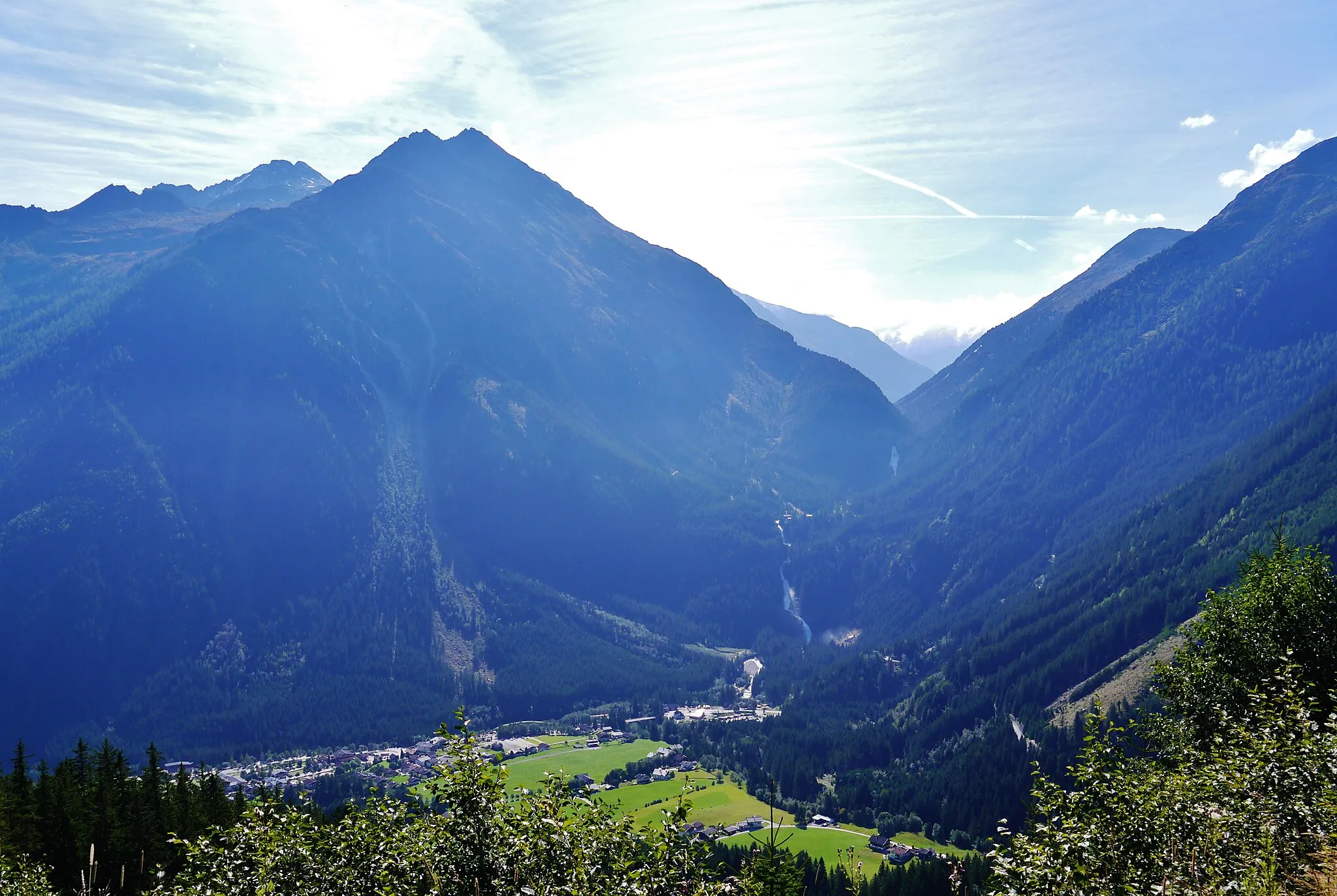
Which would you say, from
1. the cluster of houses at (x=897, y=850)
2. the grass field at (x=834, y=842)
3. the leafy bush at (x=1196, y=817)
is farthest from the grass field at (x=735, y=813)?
the leafy bush at (x=1196, y=817)

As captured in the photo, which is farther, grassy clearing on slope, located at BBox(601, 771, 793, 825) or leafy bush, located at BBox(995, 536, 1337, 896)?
grassy clearing on slope, located at BBox(601, 771, 793, 825)

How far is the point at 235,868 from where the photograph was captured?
34.6m

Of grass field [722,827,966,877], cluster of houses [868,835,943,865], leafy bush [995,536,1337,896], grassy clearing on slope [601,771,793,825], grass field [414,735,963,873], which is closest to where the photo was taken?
leafy bush [995,536,1337,896]

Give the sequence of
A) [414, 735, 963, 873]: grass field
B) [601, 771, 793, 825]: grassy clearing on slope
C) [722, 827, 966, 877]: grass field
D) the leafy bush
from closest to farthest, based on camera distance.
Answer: the leafy bush, [722, 827, 966, 877]: grass field, [414, 735, 963, 873]: grass field, [601, 771, 793, 825]: grassy clearing on slope

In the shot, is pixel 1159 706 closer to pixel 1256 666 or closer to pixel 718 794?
pixel 718 794

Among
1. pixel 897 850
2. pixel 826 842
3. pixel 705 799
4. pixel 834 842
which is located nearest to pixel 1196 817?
pixel 897 850

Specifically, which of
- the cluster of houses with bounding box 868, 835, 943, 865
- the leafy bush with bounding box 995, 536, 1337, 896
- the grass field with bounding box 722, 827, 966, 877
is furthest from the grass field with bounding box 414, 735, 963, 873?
Answer: the leafy bush with bounding box 995, 536, 1337, 896

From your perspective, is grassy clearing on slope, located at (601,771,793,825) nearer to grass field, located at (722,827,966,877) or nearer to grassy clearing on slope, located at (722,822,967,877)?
grass field, located at (722,827,966,877)

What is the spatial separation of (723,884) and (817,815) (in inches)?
5836

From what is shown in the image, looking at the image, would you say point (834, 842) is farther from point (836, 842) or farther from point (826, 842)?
point (826, 842)

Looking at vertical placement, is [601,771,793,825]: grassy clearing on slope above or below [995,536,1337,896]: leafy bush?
below

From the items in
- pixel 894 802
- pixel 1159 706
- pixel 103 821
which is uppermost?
pixel 103 821

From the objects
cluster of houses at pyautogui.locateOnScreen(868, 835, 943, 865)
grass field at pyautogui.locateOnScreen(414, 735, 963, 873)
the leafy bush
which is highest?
the leafy bush

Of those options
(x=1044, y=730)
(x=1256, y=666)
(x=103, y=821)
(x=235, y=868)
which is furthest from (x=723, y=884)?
(x=1044, y=730)
